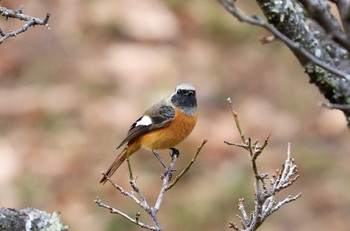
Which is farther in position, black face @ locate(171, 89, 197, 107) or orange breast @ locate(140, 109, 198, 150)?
black face @ locate(171, 89, 197, 107)

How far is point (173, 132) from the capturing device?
5.13 metres

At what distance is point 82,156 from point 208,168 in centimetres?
159

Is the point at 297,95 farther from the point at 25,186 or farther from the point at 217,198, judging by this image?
the point at 25,186

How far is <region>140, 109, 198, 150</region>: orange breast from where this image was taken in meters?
5.14

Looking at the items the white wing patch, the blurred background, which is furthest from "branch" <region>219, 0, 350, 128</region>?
the blurred background

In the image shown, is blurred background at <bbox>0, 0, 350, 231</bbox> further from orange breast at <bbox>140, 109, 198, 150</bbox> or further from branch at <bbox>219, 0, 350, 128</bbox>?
branch at <bbox>219, 0, 350, 128</bbox>

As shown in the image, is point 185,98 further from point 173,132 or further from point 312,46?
point 312,46

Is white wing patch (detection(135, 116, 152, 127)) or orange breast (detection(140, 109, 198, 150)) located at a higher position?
white wing patch (detection(135, 116, 152, 127))

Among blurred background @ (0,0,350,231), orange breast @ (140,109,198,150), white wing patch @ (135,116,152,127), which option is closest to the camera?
orange breast @ (140,109,198,150)

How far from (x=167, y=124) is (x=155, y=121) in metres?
0.11

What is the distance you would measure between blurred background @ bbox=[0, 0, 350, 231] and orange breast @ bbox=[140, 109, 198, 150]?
3329 mm

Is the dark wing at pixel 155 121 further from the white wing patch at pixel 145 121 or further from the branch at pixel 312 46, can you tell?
the branch at pixel 312 46

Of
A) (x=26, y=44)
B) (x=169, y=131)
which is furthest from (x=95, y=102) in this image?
(x=169, y=131)

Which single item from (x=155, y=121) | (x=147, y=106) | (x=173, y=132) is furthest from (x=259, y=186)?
(x=147, y=106)
